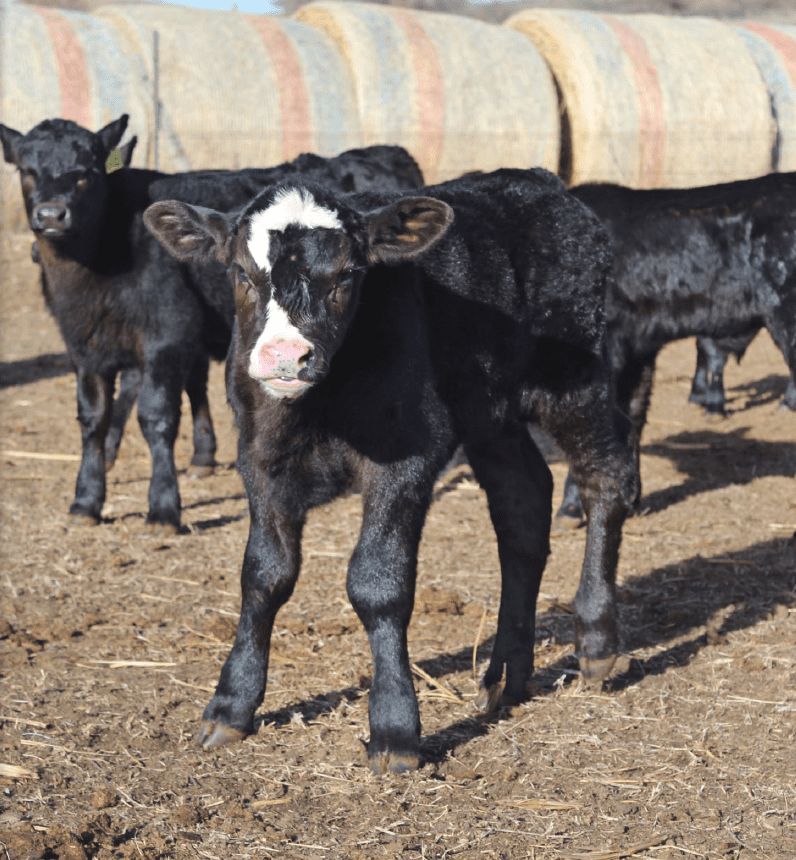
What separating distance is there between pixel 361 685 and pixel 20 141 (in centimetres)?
407

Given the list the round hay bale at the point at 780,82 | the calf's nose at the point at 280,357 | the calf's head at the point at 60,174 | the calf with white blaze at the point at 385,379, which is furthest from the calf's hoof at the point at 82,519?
the round hay bale at the point at 780,82

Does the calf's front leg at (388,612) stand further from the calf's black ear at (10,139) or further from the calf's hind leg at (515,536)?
the calf's black ear at (10,139)

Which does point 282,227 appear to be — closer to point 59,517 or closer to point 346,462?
point 346,462

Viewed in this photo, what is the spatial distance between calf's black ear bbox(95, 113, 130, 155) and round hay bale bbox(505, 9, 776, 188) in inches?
280

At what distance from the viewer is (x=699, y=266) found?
7004 millimetres

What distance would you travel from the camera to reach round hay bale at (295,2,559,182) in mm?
12531

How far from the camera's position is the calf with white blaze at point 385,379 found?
365 centimetres

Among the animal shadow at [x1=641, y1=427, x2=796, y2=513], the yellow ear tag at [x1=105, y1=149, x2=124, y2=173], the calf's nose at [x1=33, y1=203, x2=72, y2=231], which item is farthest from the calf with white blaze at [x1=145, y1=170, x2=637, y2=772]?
the yellow ear tag at [x1=105, y1=149, x2=124, y2=173]

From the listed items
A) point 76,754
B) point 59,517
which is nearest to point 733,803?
point 76,754

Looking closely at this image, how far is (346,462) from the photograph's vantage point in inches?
150

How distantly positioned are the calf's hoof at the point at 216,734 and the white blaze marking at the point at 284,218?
4.88ft

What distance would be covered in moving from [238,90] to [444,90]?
2.18m

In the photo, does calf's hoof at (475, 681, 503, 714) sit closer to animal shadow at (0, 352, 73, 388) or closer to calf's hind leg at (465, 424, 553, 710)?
calf's hind leg at (465, 424, 553, 710)

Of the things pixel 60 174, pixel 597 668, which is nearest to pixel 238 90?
pixel 60 174
